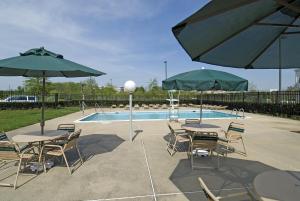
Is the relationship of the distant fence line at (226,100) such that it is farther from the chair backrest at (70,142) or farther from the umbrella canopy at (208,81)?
the chair backrest at (70,142)

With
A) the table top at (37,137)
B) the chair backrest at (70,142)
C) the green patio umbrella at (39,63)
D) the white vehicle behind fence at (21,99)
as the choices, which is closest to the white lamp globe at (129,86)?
the green patio umbrella at (39,63)

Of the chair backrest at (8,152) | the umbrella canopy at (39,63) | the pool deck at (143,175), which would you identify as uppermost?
the umbrella canopy at (39,63)

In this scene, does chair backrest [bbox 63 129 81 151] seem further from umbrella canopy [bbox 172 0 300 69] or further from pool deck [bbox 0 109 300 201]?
umbrella canopy [bbox 172 0 300 69]

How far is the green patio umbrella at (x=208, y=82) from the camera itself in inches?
241

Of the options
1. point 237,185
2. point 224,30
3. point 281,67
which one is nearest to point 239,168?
point 237,185

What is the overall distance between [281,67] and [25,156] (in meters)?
4.94

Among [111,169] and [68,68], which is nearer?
[68,68]

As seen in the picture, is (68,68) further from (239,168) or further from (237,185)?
(239,168)

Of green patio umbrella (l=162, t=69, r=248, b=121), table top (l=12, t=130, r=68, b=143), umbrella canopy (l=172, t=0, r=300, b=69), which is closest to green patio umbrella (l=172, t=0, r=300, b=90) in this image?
umbrella canopy (l=172, t=0, r=300, b=69)

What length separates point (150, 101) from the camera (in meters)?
30.8

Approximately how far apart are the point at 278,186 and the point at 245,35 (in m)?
1.95

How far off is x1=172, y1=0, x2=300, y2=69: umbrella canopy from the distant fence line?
13.7 meters

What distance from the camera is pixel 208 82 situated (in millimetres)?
6164

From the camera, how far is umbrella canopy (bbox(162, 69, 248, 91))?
6.11 metres
